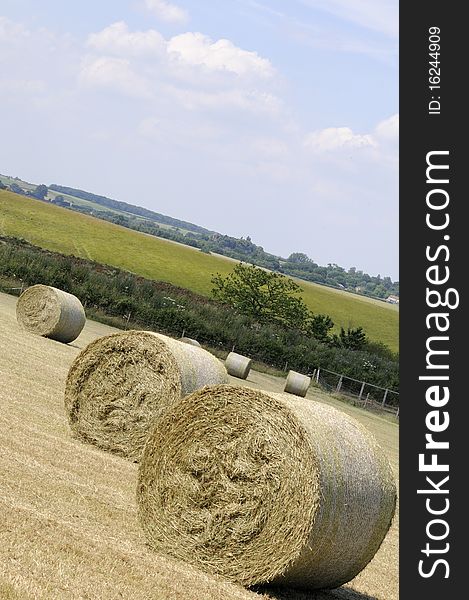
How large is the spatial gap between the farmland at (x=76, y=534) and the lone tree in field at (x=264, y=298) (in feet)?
163

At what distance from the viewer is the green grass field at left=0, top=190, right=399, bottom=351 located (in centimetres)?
7175

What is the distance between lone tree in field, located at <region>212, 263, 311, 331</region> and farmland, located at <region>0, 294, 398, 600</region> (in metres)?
49.6

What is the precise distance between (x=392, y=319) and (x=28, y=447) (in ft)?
262

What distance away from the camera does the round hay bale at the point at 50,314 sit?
1037 inches

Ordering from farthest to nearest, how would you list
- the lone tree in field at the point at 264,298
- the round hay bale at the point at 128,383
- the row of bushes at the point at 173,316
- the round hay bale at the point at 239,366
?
the lone tree in field at the point at 264,298, the row of bushes at the point at 173,316, the round hay bale at the point at 239,366, the round hay bale at the point at 128,383

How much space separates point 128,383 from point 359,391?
1185 inches

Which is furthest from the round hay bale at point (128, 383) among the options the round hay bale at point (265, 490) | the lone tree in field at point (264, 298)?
the lone tree in field at point (264, 298)

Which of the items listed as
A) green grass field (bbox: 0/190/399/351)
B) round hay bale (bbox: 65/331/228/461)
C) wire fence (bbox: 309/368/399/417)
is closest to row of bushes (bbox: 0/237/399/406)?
wire fence (bbox: 309/368/399/417)

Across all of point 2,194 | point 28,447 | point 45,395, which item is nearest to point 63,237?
point 2,194

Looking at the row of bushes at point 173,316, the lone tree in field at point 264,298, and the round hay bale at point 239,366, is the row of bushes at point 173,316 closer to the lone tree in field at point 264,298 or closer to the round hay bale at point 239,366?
the round hay bale at point 239,366

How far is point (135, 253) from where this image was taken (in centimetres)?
7981

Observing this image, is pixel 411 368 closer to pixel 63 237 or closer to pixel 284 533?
pixel 284 533

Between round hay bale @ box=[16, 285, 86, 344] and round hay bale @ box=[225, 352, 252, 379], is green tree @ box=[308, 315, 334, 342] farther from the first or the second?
round hay bale @ box=[16, 285, 86, 344]

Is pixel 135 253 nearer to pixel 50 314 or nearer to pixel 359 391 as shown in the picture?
pixel 359 391
